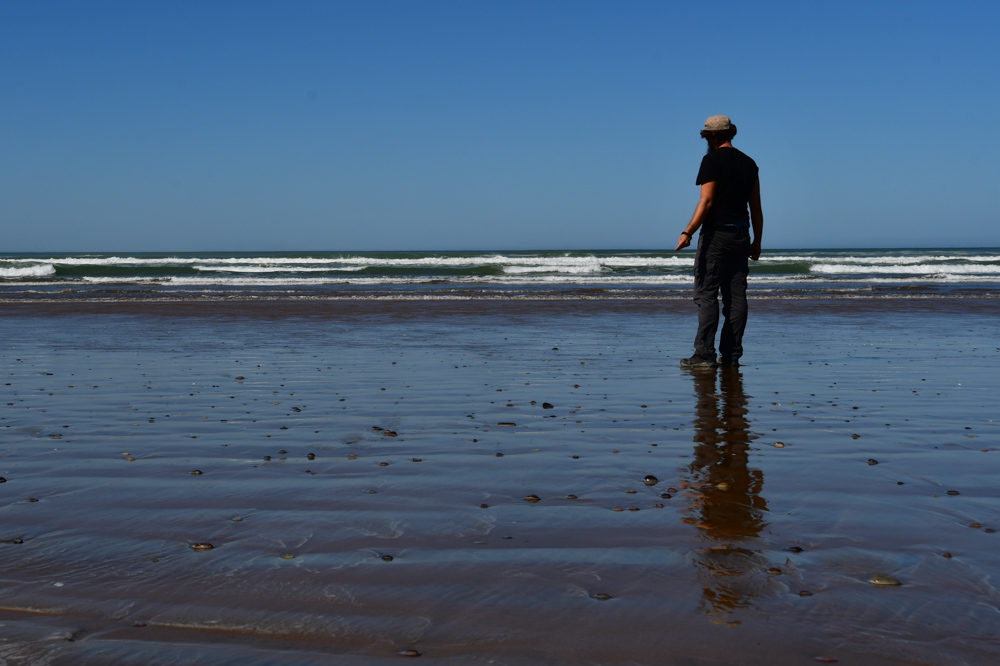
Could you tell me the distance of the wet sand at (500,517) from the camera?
1.93 m

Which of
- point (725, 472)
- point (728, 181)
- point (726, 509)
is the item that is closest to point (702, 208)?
point (728, 181)

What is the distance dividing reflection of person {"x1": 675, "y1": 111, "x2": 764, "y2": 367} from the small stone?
454 centimetres

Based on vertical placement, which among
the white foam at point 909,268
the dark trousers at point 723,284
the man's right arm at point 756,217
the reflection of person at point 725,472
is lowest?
the white foam at point 909,268

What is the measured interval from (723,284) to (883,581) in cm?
501

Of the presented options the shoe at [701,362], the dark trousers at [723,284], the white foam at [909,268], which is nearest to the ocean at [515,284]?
the white foam at [909,268]

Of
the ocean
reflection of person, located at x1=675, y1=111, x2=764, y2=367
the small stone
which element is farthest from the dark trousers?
the ocean

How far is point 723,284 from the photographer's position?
23.1ft

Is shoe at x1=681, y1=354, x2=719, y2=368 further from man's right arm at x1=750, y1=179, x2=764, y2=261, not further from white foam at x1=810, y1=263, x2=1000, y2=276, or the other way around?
white foam at x1=810, y1=263, x2=1000, y2=276

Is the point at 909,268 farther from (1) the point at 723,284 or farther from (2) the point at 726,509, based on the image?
(2) the point at 726,509

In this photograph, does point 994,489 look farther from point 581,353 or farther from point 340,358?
point 340,358

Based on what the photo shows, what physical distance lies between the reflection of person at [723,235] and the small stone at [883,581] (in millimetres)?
4536

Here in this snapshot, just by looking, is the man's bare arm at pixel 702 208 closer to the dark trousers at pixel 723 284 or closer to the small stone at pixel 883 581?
the dark trousers at pixel 723 284

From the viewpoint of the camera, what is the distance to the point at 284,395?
18.4 ft

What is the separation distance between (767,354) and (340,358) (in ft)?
13.3
